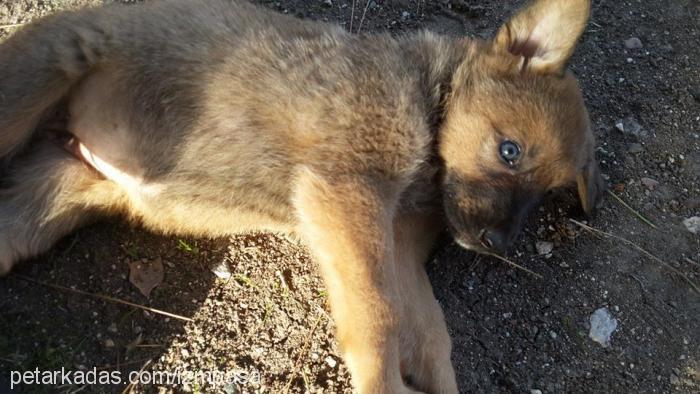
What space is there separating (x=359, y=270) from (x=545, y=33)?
1587 millimetres

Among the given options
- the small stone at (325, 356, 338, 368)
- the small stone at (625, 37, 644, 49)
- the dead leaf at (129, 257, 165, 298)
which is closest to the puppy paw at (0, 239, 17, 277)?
the dead leaf at (129, 257, 165, 298)

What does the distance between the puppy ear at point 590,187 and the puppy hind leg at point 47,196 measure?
248 cm

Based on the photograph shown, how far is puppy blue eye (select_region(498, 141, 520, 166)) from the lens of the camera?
10.5 ft

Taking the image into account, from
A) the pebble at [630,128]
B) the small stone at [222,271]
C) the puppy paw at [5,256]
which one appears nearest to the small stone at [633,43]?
the pebble at [630,128]

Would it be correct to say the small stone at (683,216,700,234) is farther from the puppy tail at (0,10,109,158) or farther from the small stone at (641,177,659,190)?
the puppy tail at (0,10,109,158)

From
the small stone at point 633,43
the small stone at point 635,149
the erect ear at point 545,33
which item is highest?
the erect ear at point 545,33

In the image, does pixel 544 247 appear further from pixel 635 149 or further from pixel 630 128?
pixel 630 128

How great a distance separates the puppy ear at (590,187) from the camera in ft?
11.7

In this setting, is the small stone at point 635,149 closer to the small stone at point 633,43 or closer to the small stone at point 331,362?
the small stone at point 633,43

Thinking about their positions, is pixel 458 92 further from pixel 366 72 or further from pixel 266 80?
pixel 266 80

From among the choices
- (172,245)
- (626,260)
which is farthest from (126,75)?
(626,260)

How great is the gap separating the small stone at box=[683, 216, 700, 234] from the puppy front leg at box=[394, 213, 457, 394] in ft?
5.43

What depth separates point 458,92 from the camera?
3.27 m

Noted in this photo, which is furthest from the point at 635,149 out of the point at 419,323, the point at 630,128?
the point at 419,323
